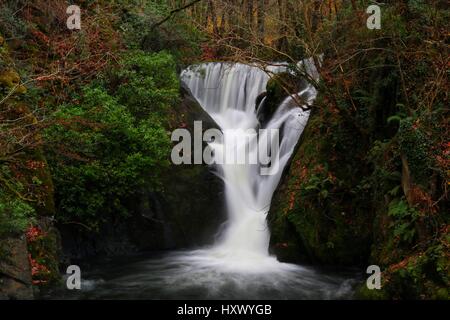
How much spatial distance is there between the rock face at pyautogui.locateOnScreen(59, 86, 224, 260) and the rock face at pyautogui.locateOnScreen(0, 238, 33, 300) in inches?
158

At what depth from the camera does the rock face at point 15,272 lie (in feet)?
21.4

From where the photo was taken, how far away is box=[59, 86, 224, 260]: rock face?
450 inches

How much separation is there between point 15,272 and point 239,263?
205 inches

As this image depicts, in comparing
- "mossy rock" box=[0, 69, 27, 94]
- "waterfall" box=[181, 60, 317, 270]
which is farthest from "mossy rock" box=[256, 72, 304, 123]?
"mossy rock" box=[0, 69, 27, 94]

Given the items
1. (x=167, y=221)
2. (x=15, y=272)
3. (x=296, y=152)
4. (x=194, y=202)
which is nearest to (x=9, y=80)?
(x=15, y=272)

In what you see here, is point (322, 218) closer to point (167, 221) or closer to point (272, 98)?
point (167, 221)

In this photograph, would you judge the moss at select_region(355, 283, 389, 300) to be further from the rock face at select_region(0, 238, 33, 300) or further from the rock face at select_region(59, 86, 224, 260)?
the rock face at select_region(59, 86, 224, 260)

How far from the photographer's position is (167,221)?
1234 cm

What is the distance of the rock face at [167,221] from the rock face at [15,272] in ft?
13.1

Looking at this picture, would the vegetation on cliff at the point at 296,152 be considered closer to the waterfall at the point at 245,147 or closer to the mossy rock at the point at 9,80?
the mossy rock at the point at 9,80

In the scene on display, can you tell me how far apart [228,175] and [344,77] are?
16.0ft

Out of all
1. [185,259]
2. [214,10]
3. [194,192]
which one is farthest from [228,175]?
[214,10]

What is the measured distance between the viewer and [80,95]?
11953mm

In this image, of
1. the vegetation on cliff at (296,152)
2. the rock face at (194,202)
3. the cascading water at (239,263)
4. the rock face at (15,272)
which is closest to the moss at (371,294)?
the vegetation on cliff at (296,152)
